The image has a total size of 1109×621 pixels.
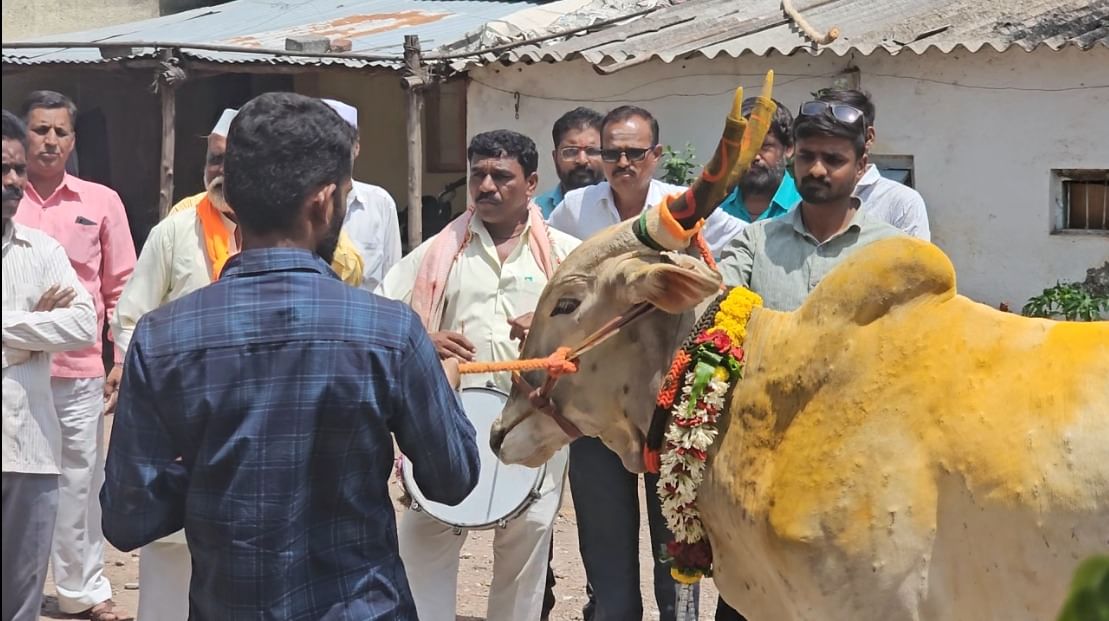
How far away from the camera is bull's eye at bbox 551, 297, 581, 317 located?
3957 mm

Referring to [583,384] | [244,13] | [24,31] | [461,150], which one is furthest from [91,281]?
[24,31]

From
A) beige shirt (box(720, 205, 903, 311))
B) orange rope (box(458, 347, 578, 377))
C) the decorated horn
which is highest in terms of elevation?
the decorated horn

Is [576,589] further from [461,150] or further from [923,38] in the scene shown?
[461,150]

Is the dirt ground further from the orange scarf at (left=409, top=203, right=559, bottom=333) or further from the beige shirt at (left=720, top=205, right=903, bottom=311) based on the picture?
the beige shirt at (left=720, top=205, right=903, bottom=311)

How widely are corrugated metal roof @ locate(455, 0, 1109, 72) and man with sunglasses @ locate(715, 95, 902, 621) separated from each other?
21.6 ft

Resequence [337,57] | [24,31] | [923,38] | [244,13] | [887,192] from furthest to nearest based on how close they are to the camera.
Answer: [24,31] < [244,13] < [337,57] < [923,38] < [887,192]

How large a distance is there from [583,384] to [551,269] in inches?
54.8

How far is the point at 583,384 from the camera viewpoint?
3969 mm

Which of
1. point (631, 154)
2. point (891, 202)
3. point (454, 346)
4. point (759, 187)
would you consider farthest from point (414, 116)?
point (454, 346)

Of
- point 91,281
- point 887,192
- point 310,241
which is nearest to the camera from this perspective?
point 310,241

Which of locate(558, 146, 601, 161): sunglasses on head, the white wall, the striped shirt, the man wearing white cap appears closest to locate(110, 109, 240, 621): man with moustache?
the striped shirt

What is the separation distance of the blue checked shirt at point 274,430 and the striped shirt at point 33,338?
2260 mm

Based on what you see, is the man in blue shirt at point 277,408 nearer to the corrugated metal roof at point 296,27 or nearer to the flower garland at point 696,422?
the flower garland at point 696,422

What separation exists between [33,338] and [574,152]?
3555 mm
